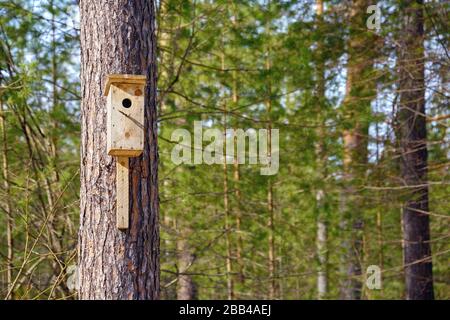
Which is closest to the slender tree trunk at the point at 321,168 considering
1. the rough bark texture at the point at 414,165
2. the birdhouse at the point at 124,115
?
the rough bark texture at the point at 414,165

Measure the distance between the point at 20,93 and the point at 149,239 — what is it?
6.90 feet

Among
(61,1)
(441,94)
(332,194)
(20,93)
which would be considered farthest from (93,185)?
(332,194)

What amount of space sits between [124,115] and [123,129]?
82 millimetres

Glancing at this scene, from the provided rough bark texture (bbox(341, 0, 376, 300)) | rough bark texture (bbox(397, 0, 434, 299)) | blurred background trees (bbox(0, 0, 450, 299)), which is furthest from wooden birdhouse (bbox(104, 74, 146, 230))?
rough bark texture (bbox(397, 0, 434, 299))

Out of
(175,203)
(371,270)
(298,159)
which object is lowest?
(371,270)

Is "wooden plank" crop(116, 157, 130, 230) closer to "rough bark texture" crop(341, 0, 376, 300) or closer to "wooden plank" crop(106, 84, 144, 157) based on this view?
"wooden plank" crop(106, 84, 144, 157)

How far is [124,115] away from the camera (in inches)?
153

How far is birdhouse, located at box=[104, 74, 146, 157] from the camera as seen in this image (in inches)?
151

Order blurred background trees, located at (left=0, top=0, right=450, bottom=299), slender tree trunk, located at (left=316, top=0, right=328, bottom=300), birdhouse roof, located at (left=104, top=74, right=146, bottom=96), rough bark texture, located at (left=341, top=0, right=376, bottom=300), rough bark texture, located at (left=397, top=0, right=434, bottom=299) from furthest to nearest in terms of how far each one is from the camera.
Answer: slender tree trunk, located at (left=316, top=0, right=328, bottom=300)
rough bark texture, located at (left=341, top=0, right=376, bottom=300)
rough bark texture, located at (left=397, top=0, right=434, bottom=299)
blurred background trees, located at (left=0, top=0, right=450, bottom=299)
birdhouse roof, located at (left=104, top=74, right=146, bottom=96)

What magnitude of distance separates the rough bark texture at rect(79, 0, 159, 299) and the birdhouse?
0.42 ft

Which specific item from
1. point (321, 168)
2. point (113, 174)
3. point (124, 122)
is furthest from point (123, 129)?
point (321, 168)

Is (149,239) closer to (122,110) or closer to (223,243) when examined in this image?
(122,110)

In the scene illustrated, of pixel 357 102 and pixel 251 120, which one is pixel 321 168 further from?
pixel 251 120
